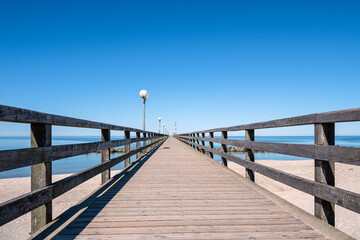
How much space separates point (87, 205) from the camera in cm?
299

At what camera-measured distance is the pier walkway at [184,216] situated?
2219 mm

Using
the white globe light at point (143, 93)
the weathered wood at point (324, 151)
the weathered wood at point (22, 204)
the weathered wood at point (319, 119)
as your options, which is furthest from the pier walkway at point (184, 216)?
the white globe light at point (143, 93)

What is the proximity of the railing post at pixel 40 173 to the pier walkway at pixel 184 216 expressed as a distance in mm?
283

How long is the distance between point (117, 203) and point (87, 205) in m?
0.39

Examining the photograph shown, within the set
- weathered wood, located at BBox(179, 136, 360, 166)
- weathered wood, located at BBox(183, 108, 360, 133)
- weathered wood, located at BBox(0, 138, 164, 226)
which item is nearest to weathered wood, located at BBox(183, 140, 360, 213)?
weathered wood, located at BBox(179, 136, 360, 166)

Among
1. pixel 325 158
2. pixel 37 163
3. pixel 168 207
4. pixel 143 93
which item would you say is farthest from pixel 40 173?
pixel 143 93

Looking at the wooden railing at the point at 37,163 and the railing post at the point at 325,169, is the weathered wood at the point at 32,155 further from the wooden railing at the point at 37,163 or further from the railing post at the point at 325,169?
the railing post at the point at 325,169

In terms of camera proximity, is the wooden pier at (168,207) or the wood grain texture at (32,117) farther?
the wooden pier at (168,207)

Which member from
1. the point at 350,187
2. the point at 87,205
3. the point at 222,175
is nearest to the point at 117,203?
the point at 87,205

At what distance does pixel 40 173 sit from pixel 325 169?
115 inches

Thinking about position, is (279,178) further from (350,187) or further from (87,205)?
(350,187)

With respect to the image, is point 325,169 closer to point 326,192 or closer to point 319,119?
point 326,192

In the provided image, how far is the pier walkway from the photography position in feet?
7.28

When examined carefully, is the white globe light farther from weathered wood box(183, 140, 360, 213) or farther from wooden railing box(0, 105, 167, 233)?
weathered wood box(183, 140, 360, 213)
